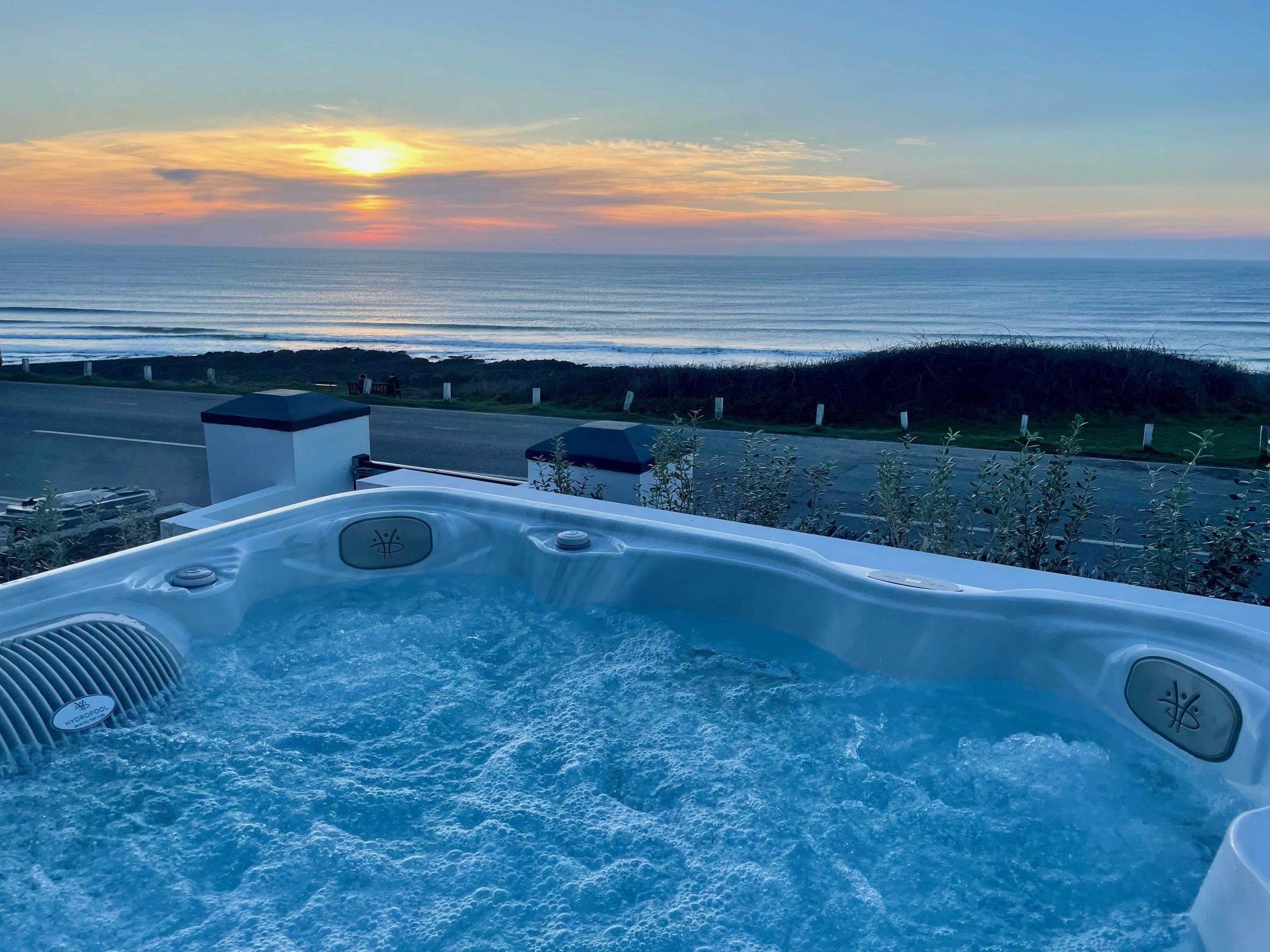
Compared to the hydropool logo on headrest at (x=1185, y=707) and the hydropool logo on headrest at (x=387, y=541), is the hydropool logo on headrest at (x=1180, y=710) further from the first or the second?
the hydropool logo on headrest at (x=387, y=541)

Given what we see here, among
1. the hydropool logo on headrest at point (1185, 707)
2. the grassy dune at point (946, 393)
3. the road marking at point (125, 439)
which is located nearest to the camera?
the hydropool logo on headrest at point (1185, 707)

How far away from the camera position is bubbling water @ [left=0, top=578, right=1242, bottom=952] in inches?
74.5

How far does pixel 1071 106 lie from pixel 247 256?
430 feet

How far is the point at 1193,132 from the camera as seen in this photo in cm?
2112

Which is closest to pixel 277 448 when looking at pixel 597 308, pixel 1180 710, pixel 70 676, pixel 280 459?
pixel 280 459

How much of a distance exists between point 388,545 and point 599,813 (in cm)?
184

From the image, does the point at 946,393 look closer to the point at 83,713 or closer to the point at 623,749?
the point at 623,749

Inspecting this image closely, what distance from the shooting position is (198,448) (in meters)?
10.8

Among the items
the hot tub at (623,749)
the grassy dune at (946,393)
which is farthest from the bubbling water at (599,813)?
the grassy dune at (946,393)

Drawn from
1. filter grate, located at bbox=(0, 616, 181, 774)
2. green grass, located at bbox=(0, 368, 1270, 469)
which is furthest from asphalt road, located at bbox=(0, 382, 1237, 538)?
filter grate, located at bbox=(0, 616, 181, 774)

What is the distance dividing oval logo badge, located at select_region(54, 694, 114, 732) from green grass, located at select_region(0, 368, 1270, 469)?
1044 centimetres

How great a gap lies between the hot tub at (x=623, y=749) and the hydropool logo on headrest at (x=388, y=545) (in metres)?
0.02

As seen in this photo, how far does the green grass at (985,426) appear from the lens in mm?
11852

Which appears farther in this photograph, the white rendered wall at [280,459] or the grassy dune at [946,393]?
the grassy dune at [946,393]
